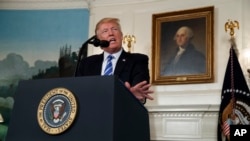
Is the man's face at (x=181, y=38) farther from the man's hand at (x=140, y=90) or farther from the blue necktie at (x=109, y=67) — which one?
the man's hand at (x=140, y=90)

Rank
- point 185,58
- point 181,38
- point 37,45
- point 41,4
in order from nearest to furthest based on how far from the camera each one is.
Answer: point 185,58
point 181,38
point 37,45
point 41,4

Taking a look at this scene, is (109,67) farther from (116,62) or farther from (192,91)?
(192,91)

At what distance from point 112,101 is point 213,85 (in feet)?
15.5

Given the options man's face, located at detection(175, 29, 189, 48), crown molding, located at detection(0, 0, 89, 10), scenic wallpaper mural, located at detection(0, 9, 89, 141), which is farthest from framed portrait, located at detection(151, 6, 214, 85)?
crown molding, located at detection(0, 0, 89, 10)

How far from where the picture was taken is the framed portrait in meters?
6.15

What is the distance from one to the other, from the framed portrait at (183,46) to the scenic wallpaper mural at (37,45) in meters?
1.44

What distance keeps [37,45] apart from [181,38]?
8.77 ft

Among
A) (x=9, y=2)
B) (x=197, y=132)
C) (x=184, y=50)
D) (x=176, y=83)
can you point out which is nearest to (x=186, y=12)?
(x=184, y=50)

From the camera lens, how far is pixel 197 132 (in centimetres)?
600

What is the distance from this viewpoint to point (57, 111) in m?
1.60

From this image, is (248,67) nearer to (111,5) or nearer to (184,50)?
(184,50)

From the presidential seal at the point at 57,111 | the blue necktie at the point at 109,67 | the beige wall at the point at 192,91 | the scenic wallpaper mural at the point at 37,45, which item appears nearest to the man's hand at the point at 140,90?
the presidential seal at the point at 57,111

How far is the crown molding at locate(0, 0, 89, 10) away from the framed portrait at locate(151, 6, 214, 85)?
1557mm

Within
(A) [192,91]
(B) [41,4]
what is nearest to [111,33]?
(A) [192,91]
